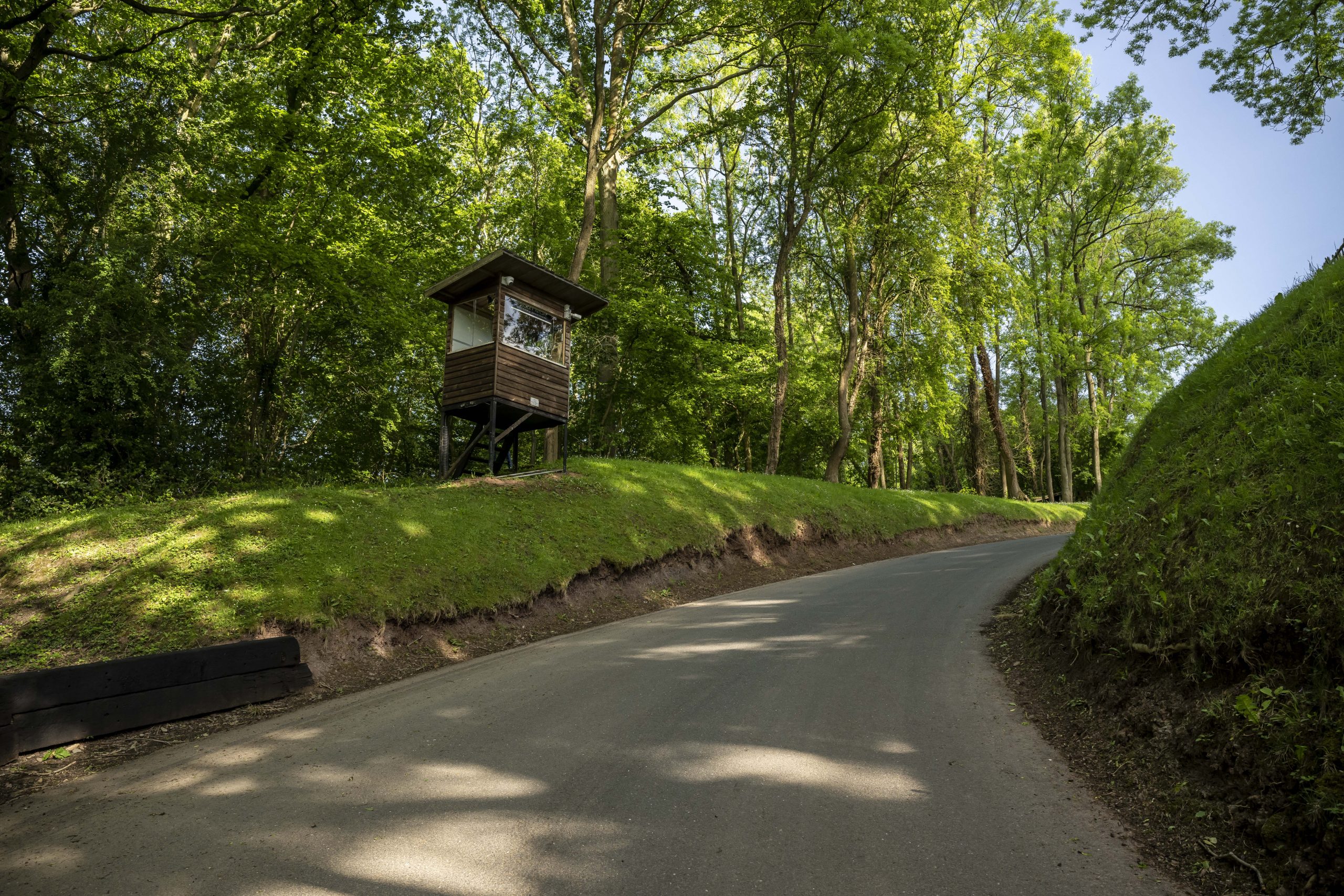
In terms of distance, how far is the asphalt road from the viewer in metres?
3.85

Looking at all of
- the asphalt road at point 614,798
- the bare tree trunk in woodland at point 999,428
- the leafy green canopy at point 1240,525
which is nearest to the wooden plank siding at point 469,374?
the asphalt road at point 614,798

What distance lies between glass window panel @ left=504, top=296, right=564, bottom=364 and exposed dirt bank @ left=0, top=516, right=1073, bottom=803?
5.73 m

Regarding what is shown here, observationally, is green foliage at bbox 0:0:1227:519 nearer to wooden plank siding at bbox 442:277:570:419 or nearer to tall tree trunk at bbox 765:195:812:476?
tall tree trunk at bbox 765:195:812:476

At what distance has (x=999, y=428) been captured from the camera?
99.6 ft

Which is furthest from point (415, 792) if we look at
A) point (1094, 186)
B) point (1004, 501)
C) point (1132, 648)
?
point (1094, 186)

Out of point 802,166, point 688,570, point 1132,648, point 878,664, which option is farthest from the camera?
point 802,166

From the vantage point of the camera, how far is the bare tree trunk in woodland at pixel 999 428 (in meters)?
30.4

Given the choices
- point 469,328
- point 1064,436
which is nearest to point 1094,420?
point 1064,436

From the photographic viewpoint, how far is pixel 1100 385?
39.8m

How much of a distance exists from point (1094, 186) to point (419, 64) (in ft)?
101

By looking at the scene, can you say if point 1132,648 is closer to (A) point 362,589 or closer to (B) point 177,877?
(B) point 177,877

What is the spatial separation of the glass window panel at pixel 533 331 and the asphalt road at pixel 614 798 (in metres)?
9.47

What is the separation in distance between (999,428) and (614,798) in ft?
97.0

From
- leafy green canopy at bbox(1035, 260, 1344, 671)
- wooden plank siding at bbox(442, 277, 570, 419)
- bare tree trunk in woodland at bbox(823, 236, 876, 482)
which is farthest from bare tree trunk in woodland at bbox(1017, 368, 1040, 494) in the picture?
leafy green canopy at bbox(1035, 260, 1344, 671)
